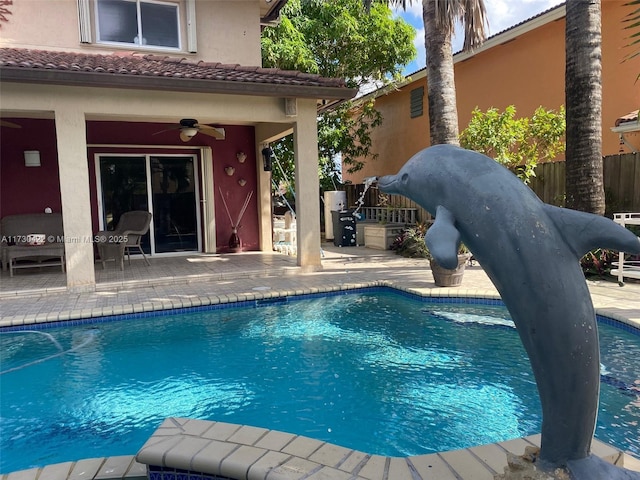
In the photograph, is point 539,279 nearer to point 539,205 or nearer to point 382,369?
point 539,205

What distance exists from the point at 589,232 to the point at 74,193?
7712 millimetres

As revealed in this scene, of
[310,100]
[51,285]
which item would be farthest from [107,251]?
[310,100]

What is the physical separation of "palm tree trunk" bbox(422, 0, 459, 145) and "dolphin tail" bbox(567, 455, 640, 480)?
6.96 meters

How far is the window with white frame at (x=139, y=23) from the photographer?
375 inches

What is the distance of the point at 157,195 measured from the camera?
442 inches

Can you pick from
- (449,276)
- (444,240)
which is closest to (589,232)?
(444,240)

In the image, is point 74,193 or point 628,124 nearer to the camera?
point 74,193

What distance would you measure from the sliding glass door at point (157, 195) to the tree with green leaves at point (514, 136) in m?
6.74

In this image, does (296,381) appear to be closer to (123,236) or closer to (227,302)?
(227,302)

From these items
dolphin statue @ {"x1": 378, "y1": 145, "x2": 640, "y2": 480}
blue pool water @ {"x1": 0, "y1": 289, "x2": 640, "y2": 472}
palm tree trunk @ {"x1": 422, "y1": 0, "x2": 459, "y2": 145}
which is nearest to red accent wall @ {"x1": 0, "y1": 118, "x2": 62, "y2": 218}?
blue pool water @ {"x1": 0, "y1": 289, "x2": 640, "y2": 472}

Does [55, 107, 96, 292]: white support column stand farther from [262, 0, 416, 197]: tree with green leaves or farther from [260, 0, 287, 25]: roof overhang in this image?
[262, 0, 416, 197]: tree with green leaves

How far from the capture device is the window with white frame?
9.52 meters

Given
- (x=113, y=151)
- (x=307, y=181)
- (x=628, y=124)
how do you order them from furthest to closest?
(x=113, y=151) → (x=628, y=124) → (x=307, y=181)

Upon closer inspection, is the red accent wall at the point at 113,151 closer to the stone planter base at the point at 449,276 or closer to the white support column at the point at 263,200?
the white support column at the point at 263,200
